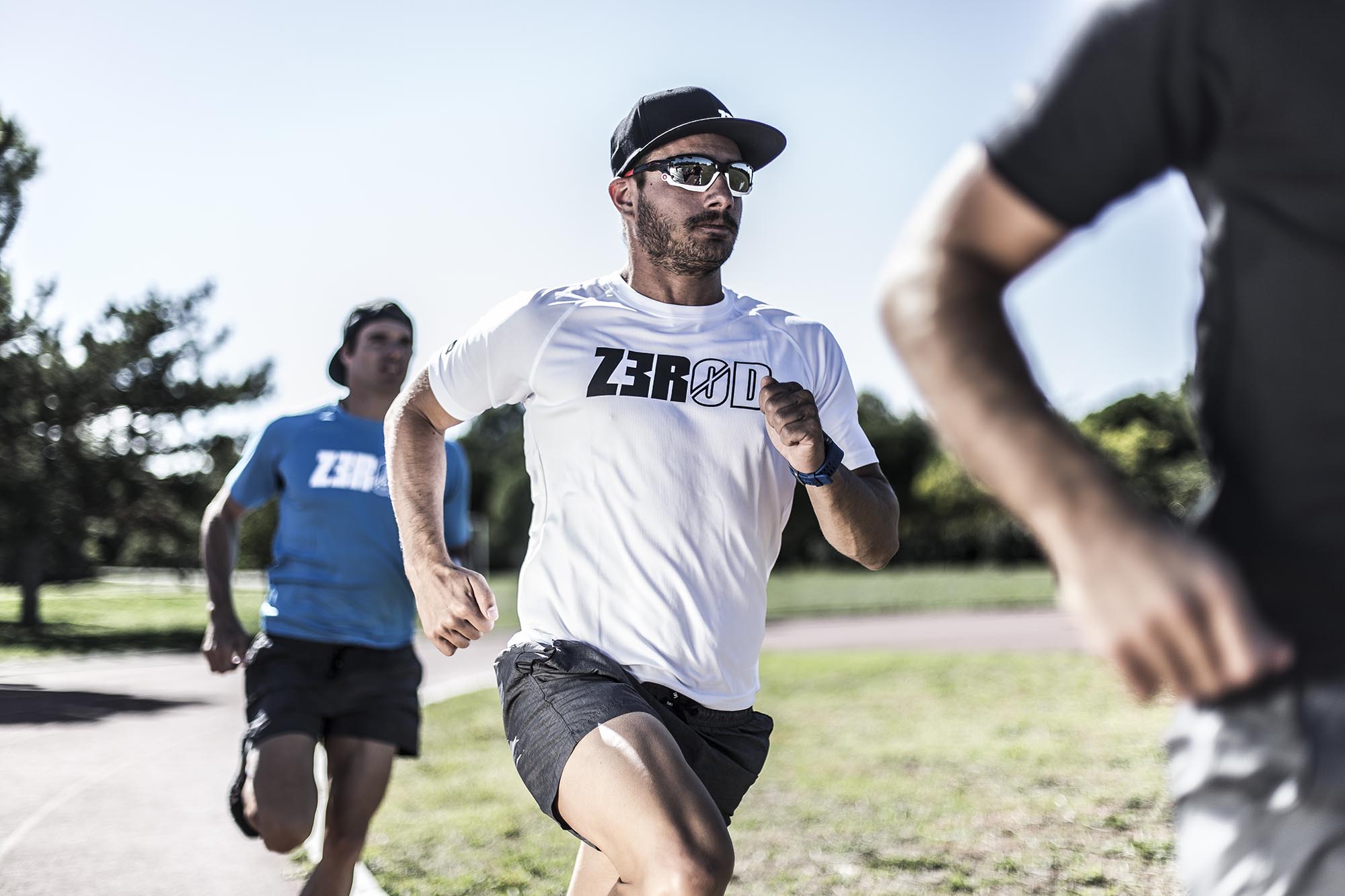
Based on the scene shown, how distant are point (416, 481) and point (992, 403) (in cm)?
238

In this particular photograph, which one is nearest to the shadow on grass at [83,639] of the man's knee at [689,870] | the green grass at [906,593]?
the man's knee at [689,870]

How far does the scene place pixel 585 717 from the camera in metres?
3.19

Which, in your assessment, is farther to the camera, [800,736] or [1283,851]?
[800,736]

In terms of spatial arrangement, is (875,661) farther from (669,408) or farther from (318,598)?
(669,408)

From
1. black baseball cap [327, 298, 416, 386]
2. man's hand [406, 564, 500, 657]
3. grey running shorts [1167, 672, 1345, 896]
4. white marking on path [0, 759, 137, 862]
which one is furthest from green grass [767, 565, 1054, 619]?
grey running shorts [1167, 672, 1345, 896]

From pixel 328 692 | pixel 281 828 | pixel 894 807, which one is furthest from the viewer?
pixel 894 807

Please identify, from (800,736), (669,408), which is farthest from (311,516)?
(800,736)

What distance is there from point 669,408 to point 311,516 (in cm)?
261

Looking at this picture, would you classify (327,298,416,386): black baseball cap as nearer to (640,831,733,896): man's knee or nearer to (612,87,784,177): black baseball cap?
(612,87,784,177): black baseball cap

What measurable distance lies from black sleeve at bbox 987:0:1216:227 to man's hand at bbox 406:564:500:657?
6.36 feet

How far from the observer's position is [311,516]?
222 inches

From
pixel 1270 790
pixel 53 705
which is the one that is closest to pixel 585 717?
pixel 1270 790

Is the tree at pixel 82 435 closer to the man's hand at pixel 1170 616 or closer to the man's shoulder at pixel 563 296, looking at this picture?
the man's shoulder at pixel 563 296

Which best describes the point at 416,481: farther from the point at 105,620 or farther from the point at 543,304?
the point at 105,620
